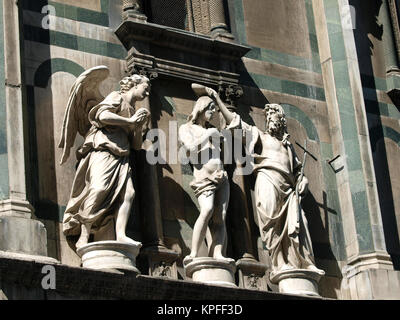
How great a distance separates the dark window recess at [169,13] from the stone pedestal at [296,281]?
3.44 meters

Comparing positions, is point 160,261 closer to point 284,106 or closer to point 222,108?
point 222,108

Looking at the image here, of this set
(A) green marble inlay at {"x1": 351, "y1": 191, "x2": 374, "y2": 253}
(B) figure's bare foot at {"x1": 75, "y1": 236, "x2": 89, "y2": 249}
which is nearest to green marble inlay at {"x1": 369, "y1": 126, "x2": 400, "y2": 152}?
(A) green marble inlay at {"x1": 351, "y1": 191, "x2": 374, "y2": 253}

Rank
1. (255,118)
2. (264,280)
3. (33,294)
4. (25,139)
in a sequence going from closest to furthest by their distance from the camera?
1. (33,294)
2. (25,139)
3. (264,280)
4. (255,118)

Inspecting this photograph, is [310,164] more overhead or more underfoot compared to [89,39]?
more underfoot

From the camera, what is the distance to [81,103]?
12977mm

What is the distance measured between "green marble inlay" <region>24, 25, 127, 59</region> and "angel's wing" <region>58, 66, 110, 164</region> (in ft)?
2.38

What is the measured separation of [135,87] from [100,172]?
1.19 m

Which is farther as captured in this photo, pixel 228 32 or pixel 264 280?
pixel 228 32

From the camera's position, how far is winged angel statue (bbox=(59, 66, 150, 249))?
40.6 ft

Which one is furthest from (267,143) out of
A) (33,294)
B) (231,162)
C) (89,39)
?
(33,294)

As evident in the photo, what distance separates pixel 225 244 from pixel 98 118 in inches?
76.9

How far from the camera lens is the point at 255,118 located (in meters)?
14.6

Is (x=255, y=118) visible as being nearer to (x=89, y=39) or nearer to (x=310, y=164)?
(x=310, y=164)

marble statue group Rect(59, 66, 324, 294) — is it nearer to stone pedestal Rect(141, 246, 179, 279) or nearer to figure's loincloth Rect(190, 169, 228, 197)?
figure's loincloth Rect(190, 169, 228, 197)
